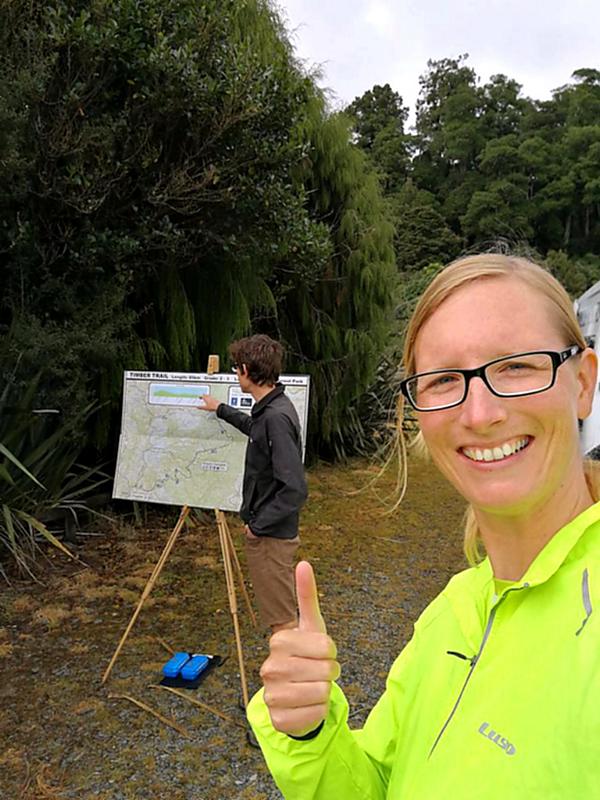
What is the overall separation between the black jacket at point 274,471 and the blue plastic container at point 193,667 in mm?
917

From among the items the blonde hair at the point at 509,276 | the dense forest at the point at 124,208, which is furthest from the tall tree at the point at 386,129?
the blonde hair at the point at 509,276

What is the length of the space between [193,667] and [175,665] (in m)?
0.10

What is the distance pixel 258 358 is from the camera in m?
3.23

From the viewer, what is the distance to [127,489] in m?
4.04

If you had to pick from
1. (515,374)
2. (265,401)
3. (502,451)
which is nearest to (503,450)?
(502,451)

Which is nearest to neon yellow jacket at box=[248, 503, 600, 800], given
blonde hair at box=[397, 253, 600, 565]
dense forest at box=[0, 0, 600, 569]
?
blonde hair at box=[397, 253, 600, 565]

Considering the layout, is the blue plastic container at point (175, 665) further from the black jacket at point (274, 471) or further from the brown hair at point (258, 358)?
the brown hair at point (258, 358)

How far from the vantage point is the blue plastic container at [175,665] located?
3408 millimetres

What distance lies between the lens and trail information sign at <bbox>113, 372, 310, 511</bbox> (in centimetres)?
364

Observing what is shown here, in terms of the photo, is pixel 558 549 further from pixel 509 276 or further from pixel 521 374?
pixel 509 276

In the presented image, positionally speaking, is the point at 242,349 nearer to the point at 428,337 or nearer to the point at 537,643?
the point at 428,337

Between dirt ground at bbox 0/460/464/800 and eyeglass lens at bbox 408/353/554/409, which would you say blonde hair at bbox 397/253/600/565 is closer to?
eyeglass lens at bbox 408/353/554/409

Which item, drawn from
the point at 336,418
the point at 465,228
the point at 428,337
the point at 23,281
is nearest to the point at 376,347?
the point at 336,418

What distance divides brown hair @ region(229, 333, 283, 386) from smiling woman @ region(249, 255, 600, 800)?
7.20 feet
